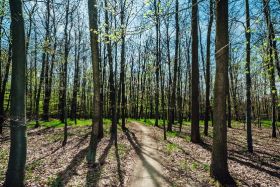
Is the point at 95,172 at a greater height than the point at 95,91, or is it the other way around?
the point at 95,91

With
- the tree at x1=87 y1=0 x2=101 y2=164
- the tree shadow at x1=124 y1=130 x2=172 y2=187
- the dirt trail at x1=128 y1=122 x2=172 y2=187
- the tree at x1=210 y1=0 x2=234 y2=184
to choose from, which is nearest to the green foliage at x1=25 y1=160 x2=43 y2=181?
the tree at x1=87 y1=0 x2=101 y2=164

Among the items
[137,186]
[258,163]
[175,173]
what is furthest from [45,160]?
[258,163]

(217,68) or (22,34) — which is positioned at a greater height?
(22,34)

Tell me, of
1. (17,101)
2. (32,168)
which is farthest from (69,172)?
(17,101)

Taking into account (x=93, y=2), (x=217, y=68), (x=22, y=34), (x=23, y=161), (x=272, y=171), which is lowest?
(x=272, y=171)

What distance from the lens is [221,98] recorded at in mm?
8508

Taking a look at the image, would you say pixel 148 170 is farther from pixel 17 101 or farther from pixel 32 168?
pixel 17 101

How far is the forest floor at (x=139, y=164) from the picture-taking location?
872 cm

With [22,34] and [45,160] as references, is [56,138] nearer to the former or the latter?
[45,160]

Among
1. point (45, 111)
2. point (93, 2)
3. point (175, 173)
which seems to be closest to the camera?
point (175, 173)

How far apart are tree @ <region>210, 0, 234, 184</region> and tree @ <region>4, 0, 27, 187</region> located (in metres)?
6.36

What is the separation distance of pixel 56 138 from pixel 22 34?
40.0 feet

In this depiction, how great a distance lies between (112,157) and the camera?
38.7ft

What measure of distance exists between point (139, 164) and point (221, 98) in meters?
4.87
